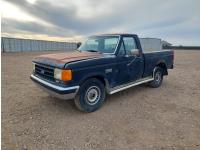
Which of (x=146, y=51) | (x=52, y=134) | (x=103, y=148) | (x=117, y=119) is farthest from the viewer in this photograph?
(x=146, y=51)

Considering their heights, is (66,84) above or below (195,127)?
above

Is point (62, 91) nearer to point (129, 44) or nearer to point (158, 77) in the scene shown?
point (129, 44)

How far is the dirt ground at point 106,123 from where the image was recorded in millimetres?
3098

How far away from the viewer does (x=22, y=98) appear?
5211 millimetres

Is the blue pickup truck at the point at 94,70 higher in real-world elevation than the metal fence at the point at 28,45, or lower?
lower

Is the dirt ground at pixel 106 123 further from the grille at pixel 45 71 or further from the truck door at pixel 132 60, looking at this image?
the grille at pixel 45 71

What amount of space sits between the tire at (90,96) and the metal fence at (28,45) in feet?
103

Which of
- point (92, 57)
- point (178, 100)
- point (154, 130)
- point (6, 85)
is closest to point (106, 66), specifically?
point (92, 57)

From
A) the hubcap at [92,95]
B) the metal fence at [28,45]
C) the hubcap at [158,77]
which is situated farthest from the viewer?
the metal fence at [28,45]

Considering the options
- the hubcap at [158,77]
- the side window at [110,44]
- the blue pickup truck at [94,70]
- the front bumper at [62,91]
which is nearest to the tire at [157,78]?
the hubcap at [158,77]

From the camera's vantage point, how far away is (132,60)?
5.17 m

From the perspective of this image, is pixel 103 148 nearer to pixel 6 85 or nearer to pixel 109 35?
pixel 109 35

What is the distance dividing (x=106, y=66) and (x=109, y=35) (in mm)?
1292

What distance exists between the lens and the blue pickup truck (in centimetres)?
378
